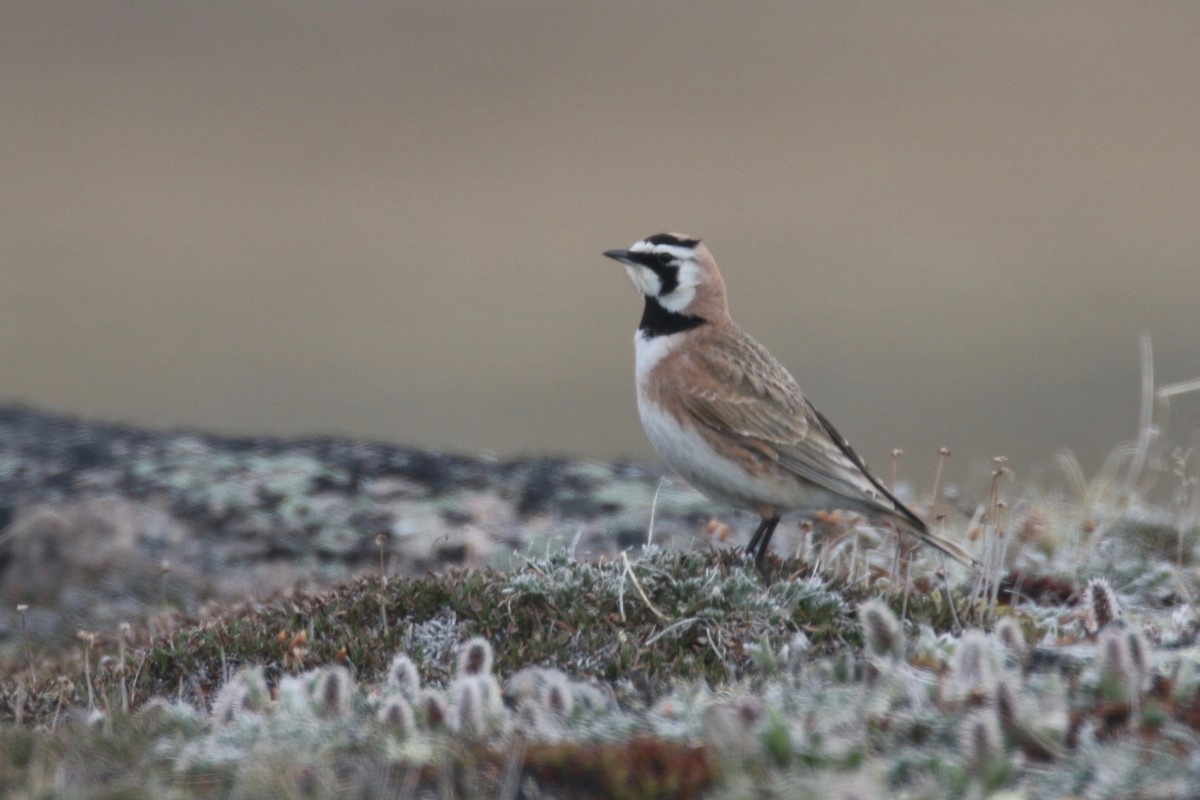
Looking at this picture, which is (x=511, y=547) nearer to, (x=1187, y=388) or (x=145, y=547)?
(x=145, y=547)

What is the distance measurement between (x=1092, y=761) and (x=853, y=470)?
11.0 ft

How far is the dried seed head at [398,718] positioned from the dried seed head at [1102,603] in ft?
8.88

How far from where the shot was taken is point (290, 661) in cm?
582

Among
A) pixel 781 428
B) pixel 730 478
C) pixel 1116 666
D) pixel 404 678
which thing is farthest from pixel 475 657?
pixel 781 428

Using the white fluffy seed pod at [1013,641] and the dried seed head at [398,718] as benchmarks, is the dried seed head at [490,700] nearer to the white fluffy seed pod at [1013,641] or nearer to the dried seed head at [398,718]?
the dried seed head at [398,718]

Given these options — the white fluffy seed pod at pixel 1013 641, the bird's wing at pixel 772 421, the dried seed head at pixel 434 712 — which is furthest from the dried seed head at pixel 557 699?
the bird's wing at pixel 772 421

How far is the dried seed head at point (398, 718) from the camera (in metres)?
4.13

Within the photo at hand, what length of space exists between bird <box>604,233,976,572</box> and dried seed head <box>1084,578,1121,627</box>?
42.9 inches

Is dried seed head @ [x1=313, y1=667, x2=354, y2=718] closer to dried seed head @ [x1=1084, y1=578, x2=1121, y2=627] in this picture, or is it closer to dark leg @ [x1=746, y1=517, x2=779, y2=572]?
dark leg @ [x1=746, y1=517, x2=779, y2=572]

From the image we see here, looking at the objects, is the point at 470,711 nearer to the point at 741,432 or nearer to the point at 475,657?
the point at 475,657

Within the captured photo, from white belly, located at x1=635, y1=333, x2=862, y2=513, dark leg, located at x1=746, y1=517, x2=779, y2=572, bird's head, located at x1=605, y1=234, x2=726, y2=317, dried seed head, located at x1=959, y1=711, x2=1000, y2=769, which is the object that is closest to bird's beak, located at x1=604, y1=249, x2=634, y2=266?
bird's head, located at x1=605, y1=234, x2=726, y2=317

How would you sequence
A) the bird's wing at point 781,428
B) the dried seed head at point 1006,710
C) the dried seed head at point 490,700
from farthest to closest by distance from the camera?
the bird's wing at point 781,428 → the dried seed head at point 490,700 → the dried seed head at point 1006,710

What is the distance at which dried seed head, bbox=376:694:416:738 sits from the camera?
13.5ft

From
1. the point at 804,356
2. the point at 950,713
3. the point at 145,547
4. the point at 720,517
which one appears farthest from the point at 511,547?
the point at 804,356
